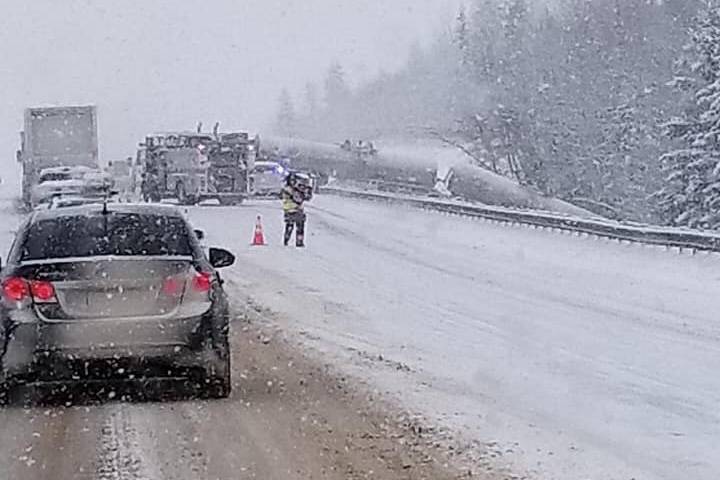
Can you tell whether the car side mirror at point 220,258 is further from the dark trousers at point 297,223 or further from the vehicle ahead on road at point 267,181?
the vehicle ahead on road at point 267,181

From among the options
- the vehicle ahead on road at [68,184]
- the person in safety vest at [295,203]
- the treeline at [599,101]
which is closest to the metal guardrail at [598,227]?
the person in safety vest at [295,203]

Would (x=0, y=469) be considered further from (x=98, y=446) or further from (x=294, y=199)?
(x=294, y=199)

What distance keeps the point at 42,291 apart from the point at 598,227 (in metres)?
19.6

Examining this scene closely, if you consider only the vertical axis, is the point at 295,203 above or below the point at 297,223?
above

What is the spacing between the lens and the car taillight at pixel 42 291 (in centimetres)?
1016

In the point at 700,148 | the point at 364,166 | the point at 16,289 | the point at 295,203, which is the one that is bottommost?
the point at 364,166

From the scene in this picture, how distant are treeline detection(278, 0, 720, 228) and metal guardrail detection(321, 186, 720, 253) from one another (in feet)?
46.6

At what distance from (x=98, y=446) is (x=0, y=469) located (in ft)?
2.54

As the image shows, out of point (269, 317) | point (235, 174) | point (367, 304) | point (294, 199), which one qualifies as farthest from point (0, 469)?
point (235, 174)

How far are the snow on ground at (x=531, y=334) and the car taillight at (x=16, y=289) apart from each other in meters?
2.80

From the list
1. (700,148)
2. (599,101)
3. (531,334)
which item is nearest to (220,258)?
(531,334)

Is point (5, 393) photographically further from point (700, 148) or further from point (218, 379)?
point (700, 148)

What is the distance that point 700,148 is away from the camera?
167 feet

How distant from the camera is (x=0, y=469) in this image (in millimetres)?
8500
